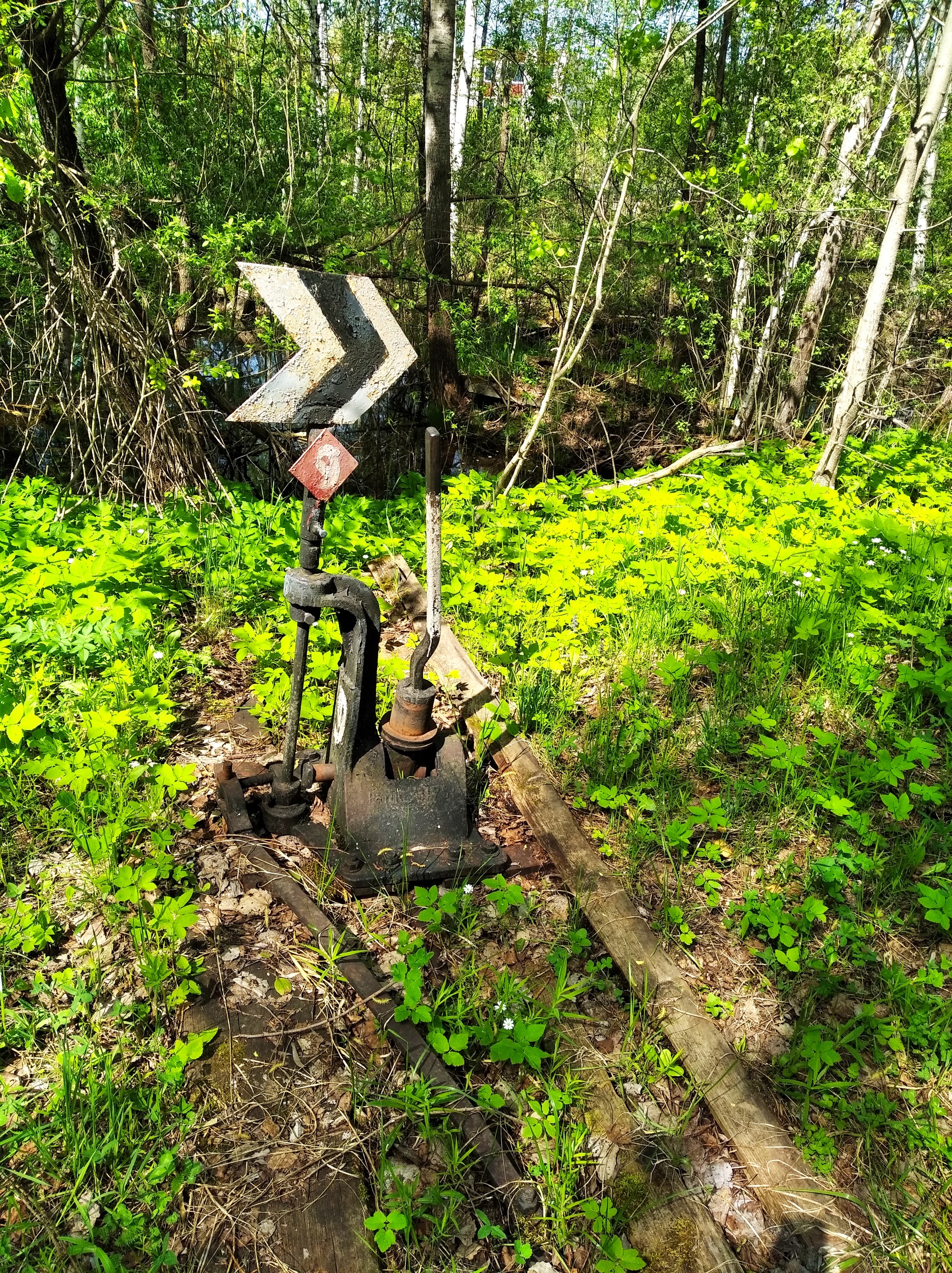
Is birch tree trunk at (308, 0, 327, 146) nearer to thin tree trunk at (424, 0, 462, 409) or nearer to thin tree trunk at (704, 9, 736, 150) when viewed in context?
thin tree trunk at (424, 0, 462, 409)

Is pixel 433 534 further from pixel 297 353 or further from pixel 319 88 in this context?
pixel 319 88

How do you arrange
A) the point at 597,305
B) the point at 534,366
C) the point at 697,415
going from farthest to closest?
the point at 697,415 → the point at 534,366 → the point at 597,305

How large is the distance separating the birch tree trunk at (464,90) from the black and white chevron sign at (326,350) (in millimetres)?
12286

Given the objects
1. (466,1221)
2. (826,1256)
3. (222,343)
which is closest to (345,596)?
(466,1221)

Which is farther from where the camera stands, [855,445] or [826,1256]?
[855,445]

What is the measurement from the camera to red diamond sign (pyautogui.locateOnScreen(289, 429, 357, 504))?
7.54 ft

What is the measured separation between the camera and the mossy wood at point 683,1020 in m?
1.80

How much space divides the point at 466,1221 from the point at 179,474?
16.4 ft

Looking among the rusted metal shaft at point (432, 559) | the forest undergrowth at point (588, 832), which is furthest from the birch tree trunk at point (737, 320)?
the rusted metal shaft at point (432, 559)

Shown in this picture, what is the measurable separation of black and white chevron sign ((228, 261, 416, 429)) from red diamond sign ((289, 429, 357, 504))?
0.08 m

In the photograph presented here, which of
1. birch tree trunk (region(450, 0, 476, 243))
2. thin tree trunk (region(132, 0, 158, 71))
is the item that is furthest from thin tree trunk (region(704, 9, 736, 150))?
thin tree trunk (region(132, 0, 158, 71))

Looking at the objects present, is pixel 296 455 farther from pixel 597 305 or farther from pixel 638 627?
pixel 638 627

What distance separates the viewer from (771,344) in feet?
32.3

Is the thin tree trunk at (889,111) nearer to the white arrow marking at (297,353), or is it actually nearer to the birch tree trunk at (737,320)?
the birch tree trunk at (737,320)
